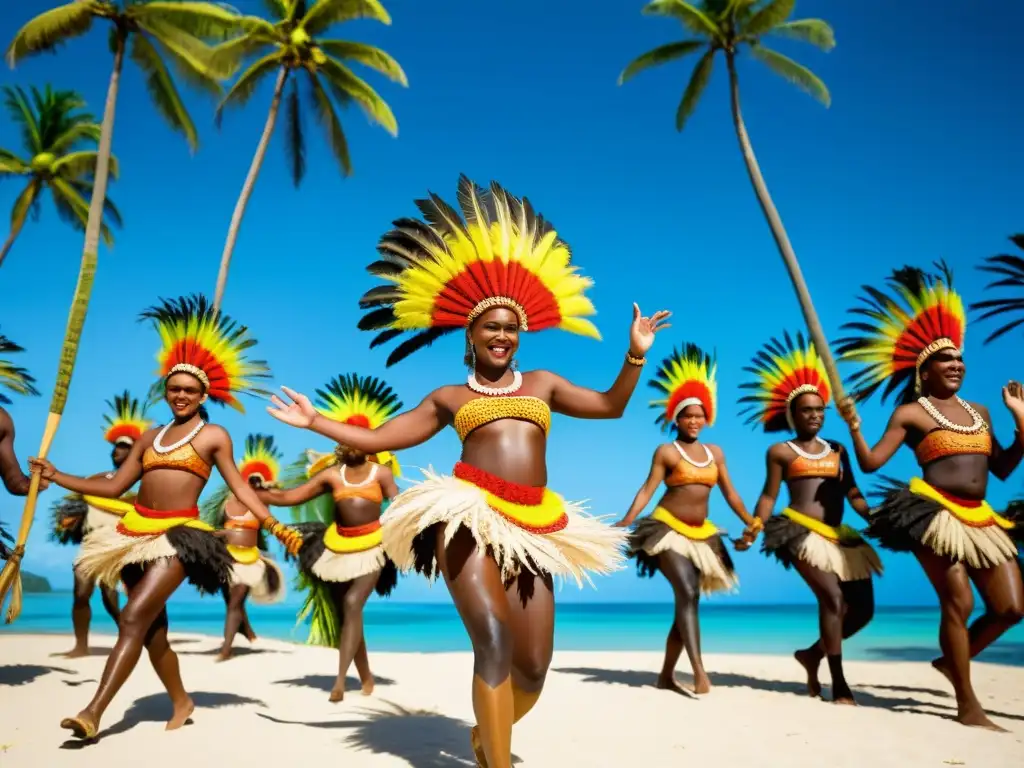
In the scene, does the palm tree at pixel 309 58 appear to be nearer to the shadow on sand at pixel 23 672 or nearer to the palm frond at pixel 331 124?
the palm frond at pixel 331 124

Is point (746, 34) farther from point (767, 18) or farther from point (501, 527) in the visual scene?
point (501, 527)

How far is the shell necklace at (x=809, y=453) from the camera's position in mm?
6949

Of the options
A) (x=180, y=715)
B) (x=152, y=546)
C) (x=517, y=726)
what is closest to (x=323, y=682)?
(x=180, y=715)

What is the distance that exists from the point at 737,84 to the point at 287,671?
15267 millimetres

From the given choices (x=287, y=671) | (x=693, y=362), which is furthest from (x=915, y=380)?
(x=287, y=671)

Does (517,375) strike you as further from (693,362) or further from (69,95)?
(69,95)

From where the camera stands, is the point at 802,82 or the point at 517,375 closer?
the point at 517,375

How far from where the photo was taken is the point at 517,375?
13.8 feet

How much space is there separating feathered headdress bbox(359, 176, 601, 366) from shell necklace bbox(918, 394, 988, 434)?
2.84 m

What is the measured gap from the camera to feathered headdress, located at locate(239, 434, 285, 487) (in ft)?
37.5

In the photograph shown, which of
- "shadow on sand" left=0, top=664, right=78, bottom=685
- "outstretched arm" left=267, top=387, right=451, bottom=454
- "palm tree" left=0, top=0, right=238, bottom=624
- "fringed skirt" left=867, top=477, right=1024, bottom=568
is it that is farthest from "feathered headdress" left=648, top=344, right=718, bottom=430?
"palm tree" left=0, top=0, right=238, bottom=624

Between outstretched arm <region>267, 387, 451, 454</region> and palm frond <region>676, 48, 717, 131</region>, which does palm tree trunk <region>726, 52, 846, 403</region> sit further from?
outstretched arm <region>267, 387, 451, 454</region>

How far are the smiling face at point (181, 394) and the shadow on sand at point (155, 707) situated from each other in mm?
1973

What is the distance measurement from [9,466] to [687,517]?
17.2 feet
